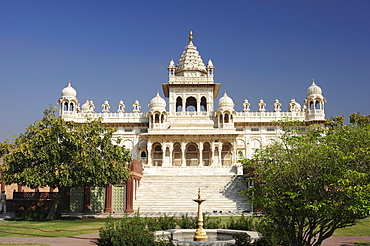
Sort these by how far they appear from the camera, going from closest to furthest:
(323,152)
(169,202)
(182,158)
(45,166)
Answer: (323,152) → (45,166) → (169,202) → (182,158)

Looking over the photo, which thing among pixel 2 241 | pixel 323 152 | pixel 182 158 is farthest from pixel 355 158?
pixel 182 158

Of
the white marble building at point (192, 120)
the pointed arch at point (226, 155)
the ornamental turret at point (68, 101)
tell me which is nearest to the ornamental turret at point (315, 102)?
the white marble building at point (192, 120)

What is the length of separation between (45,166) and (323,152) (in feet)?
56.7

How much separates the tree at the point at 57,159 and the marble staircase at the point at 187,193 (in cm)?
594

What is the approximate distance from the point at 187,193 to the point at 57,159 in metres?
11.9

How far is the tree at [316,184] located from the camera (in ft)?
33.9

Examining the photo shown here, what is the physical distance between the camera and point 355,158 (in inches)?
435

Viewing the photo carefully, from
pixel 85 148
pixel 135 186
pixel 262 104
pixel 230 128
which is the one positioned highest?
pixel 262 104

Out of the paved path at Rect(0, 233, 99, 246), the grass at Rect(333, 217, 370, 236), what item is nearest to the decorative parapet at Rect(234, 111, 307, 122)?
the grass at Rect(333, 217, 370, 236)

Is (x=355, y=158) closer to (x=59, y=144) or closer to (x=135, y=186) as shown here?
(x=59, y=144)

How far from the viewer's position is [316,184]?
34.9 ft

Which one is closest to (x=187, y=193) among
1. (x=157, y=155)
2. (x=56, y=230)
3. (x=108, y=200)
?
(x=108, y=200)

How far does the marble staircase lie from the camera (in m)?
29.2

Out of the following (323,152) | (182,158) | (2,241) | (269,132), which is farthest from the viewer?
(269,132)
